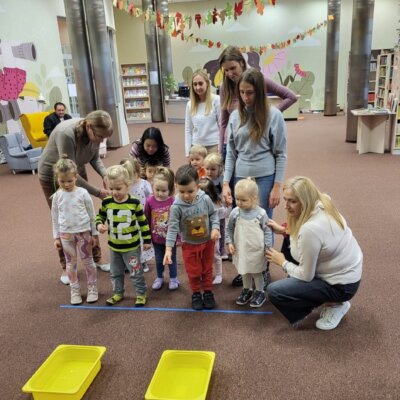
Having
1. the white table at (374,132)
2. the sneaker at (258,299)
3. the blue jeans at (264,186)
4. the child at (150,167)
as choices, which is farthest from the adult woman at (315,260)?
the white table at (374,132)

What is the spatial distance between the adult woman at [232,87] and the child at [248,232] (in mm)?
708

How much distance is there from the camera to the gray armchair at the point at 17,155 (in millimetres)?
7281

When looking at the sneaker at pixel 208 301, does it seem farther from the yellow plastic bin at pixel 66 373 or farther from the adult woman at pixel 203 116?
the adult woman at pixel 203 116

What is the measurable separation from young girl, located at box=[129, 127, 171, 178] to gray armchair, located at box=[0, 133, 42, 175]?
4.75m

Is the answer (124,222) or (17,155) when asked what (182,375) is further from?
(17,155)

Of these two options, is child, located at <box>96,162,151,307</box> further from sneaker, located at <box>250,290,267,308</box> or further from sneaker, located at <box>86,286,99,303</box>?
sneaker, located at <box>250,290,267,308</box>

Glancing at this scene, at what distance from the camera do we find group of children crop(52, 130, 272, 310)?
2521mm

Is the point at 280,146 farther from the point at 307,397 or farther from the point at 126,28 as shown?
the point at 126,28

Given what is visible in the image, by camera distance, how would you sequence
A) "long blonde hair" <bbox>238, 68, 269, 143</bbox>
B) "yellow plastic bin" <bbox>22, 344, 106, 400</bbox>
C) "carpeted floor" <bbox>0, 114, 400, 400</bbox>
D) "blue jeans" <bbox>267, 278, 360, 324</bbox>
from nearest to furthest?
1. "yellow plastic bin" <bbox>22, 344, 106, 400</bbox>
2. "carpeted floor" <bbox>0, 114, 400, 400</bbox>
3. "blue jeans" <bbox>267, 278, 360, 324</bbox>
4. "long blonde hair" <bbox>238, 68, 269, 143</bbox>

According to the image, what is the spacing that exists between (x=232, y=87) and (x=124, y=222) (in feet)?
4.08

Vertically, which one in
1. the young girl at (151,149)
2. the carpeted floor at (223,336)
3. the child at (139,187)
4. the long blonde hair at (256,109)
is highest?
the long blonde hair at (256,109)

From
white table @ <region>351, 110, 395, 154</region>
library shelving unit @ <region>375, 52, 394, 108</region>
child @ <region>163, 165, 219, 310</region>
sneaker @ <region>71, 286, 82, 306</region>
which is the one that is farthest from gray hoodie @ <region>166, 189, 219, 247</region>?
library shelving unit @ <region>375, 52, 394, 108</region>

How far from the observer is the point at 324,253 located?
2244 millimetres

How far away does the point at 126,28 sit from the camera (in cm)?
1470
